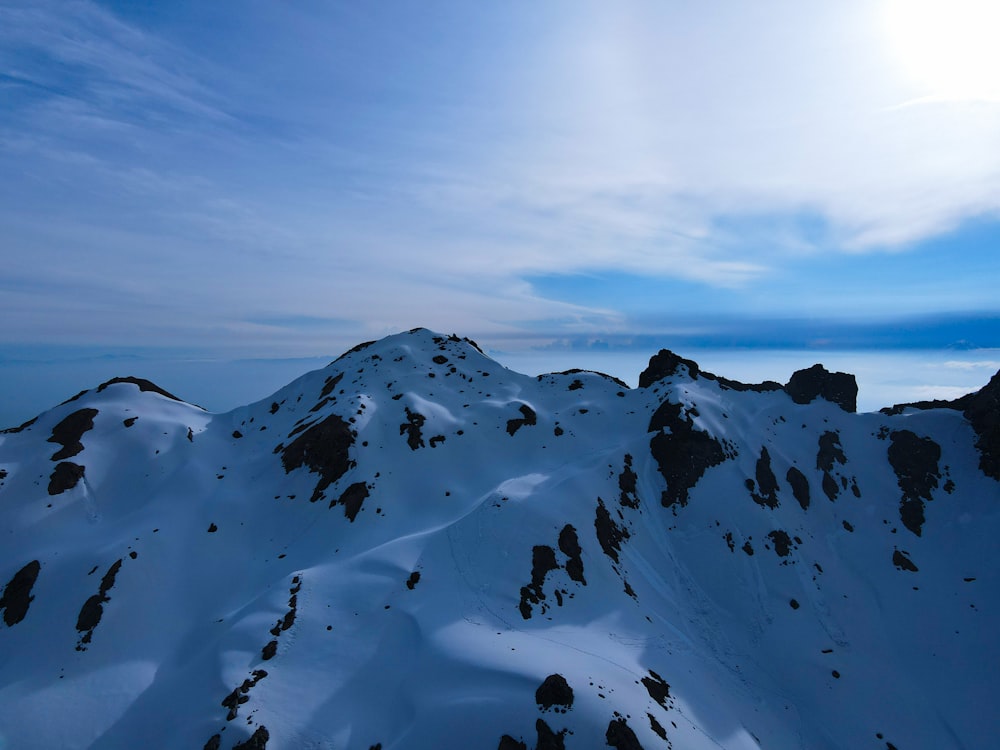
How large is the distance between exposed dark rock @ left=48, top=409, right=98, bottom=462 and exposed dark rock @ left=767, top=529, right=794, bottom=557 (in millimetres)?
98660

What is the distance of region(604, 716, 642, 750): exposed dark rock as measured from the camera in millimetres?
31891

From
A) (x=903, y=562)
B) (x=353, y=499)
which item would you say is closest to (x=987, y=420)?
(x=903, y=562)

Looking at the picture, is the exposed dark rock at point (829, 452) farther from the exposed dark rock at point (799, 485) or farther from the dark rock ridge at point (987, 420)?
the dark rock ridge at point (987, 420)

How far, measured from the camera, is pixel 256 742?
32000mm

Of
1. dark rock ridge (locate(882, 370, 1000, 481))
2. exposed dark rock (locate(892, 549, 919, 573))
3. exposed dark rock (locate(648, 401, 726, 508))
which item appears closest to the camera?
exposed dark rock (locate(892, 549, 919, 573))

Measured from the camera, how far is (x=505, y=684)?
34.8 meters

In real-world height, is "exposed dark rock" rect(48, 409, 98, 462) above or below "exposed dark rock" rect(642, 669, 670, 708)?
above

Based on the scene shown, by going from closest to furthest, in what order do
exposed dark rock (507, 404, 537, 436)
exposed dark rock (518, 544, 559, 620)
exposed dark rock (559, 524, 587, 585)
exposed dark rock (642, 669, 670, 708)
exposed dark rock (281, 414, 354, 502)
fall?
exposed dark rock (642, 669, 670, 708) → exposed dark rock (518, 544, 559, 620) → exposed dark rock (559, 524, 587, 585) → exposed dark rock (281, 414, 354, 502) → exposed dark rock (507, 404, 537, 436)

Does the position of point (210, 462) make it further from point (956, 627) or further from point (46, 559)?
point (956, 627)

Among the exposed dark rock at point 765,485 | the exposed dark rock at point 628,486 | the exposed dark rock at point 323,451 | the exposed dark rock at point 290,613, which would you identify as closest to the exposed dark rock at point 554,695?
the exposed dark rock at point 290,613

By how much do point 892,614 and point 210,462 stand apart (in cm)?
9904

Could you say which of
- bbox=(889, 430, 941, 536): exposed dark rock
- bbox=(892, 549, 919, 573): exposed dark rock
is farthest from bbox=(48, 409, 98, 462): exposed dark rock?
bbox=(889, 430, 941, 536): exposed dark rock

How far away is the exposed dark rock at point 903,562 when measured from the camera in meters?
70.5

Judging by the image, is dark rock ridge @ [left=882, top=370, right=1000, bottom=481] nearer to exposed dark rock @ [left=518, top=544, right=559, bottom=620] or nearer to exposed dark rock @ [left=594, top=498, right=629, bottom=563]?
exposed dark rock @ [left=594, top=498, right=629, bottom=563]
